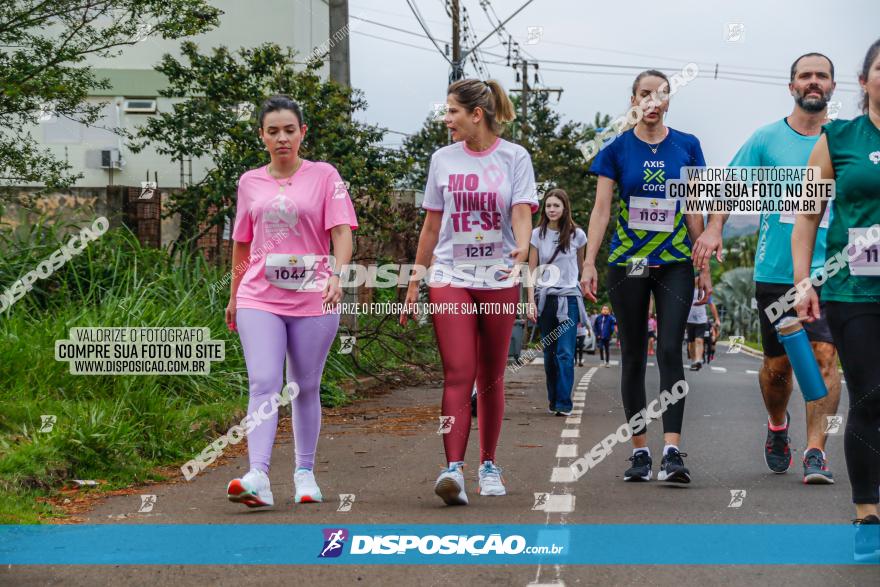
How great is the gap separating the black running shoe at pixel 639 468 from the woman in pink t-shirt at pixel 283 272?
1786 mm

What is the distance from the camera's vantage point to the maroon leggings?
658 centimetres

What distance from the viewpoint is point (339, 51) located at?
15.7 meters

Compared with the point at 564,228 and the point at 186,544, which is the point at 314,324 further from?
the point at 564,228

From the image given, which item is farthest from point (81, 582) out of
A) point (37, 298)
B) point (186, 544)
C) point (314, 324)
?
point (37, 298)

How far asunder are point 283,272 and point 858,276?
2.75m

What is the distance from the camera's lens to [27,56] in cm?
1201

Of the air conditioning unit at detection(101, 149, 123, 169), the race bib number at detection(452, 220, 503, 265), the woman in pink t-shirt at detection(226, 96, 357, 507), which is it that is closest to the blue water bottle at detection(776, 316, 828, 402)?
the race bib number at detection(452, 220, 503, 265)

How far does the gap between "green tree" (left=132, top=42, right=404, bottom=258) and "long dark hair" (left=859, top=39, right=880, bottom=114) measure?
29.4 ft

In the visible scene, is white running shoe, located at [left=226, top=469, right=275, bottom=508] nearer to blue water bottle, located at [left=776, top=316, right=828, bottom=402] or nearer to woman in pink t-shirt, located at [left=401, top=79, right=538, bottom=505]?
woman in pink t-shirt, located at [left=401, top=79, right=538, bottom=505]

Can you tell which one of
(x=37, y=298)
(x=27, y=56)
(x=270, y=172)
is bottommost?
(x=37, y=298)

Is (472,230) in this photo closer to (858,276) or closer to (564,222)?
(858,276)

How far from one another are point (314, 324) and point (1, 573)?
2131mm

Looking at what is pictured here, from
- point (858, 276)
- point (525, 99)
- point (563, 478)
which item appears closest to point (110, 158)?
point (525, 99)

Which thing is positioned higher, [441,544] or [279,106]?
[279,106]
